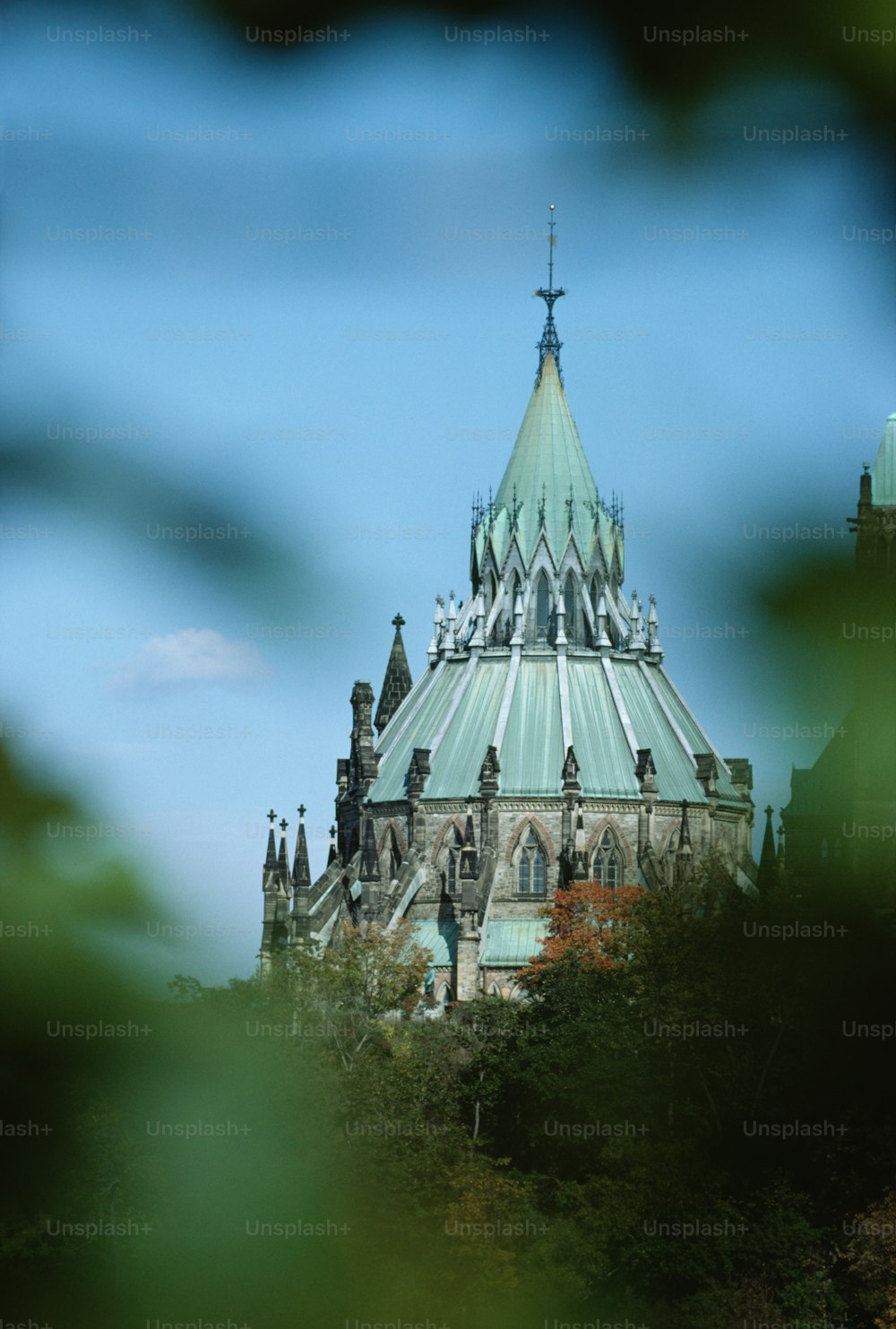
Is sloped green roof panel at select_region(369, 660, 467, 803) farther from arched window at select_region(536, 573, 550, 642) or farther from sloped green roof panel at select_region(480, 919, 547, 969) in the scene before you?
sloped green roof panel at select_region(480, 919, 547, 969)

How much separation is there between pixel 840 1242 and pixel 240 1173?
28872mm

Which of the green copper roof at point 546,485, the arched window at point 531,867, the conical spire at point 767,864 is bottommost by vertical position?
the conical spire at point 767,864

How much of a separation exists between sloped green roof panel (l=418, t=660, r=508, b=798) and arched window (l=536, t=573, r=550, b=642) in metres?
2.59

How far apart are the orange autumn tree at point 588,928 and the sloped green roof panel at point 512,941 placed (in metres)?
1.00

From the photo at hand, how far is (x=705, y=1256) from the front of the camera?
91.4ft

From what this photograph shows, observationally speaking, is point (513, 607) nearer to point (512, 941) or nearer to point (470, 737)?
point (470, 737)

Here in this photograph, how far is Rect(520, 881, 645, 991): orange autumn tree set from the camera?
5931cm

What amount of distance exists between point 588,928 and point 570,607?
87.5ft

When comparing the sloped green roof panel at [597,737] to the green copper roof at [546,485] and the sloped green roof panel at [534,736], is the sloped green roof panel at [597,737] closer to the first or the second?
the sloped green roof panel at [534,736]

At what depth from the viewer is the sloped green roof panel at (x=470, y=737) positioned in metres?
89.4

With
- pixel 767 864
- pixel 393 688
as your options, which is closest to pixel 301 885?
pixel 393 688

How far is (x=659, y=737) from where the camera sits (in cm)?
9188

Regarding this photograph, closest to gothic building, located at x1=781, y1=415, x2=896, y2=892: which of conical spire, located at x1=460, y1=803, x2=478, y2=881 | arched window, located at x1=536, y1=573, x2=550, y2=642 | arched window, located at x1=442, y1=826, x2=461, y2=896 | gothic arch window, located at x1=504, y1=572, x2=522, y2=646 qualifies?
conical spire, located at x1=460, y1=803, x2=478, y2=881

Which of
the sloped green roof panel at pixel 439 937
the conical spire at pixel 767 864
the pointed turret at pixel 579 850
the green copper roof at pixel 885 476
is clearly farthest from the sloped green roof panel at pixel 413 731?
the green copper roof at pixel 885 476
